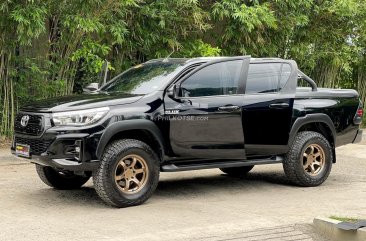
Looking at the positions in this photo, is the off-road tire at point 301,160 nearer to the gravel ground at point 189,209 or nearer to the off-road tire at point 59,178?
the gravel ground at point 189,209

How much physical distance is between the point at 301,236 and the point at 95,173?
7.85 ft

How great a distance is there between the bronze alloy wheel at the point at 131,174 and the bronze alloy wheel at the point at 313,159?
8.42 ft

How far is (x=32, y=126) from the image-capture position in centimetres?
725

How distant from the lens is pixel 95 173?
7.04 m

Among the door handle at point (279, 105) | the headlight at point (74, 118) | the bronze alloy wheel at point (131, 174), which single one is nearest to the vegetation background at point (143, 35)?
the headlight at point (74, 118)

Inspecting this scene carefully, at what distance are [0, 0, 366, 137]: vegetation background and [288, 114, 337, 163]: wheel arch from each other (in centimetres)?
421

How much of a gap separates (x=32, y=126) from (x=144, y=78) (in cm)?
164

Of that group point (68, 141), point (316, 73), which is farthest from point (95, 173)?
point (316, 73)

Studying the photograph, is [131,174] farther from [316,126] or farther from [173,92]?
[316,126]

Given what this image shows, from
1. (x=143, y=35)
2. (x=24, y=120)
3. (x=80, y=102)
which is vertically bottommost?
(x=24, y=120)

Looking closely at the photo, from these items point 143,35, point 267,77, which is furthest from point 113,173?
point 143,35

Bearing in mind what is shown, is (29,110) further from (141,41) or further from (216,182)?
(141,41)

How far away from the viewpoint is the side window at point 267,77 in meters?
8.38

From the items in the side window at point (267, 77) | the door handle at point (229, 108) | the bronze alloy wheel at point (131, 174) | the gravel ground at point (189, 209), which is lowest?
the gravel ground at point (189, 209)
